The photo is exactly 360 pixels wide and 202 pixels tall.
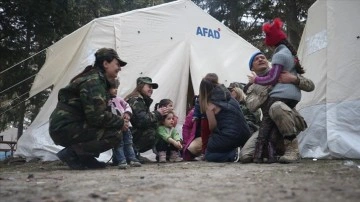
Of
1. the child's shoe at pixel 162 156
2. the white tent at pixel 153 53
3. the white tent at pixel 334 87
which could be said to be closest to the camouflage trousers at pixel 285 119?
the white tent at pixel 334 87

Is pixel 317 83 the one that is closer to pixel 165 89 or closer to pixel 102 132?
pixel 165 89

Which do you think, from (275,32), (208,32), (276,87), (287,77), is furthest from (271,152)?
(208,32)

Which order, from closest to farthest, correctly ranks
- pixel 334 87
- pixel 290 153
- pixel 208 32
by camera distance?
pixel 290 153 → pixel 334 87 → pixel 208 32

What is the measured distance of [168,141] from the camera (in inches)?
196

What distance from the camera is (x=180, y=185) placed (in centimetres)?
220

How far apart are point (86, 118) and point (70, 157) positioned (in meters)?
0.46

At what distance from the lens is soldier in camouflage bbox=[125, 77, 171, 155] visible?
14.6ft

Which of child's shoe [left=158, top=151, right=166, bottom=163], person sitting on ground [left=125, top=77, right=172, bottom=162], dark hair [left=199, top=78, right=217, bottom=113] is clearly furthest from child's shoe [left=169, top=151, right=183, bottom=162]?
dark hair [left=199, top=78, right=217, bottom=113]

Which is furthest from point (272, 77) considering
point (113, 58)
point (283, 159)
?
point (113, 58)

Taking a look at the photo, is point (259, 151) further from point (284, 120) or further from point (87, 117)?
point (87, 117)

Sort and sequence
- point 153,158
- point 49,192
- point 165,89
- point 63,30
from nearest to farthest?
1. point 49,192
2. point 153,158
3. point 165,89
4. point 63,30

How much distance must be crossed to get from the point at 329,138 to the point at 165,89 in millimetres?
2829

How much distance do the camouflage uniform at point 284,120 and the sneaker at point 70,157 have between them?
5.74 ft

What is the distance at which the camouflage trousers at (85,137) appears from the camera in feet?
11.2
